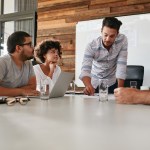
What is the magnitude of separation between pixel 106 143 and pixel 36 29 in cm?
458

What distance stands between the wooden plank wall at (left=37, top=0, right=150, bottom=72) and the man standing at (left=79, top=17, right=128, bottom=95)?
4.78 feet

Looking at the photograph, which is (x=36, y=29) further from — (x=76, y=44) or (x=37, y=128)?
(x=37, y=128)

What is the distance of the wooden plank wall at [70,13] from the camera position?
151 inches

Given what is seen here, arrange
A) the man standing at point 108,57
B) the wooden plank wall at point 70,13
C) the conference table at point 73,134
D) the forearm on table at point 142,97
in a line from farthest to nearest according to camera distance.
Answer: the wooden plank wall at point 70,13 → the man standing at point 108,57 → the forearm on table at point 142,97 → the conference table at point 73,134

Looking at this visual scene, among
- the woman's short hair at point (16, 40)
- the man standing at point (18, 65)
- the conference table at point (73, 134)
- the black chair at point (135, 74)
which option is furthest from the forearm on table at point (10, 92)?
the black chair at point (135, 74)

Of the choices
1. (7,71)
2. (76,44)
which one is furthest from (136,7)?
(7,71)

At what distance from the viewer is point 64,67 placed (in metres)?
4.44

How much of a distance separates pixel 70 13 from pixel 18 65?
2345 millimetres

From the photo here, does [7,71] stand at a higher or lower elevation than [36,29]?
lower

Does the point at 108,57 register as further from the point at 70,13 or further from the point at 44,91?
the point at 70,13

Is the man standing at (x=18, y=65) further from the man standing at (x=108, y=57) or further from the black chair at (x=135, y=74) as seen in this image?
the black chair at (x=135, y=74)

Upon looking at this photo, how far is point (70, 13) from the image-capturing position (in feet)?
14.5

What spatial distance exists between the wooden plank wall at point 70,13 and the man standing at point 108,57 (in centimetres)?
146

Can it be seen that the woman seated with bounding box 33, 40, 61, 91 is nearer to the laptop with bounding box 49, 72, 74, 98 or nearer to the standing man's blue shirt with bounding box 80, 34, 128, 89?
the standing man's blue shirt with bounding box 80, 34, 128, 89
